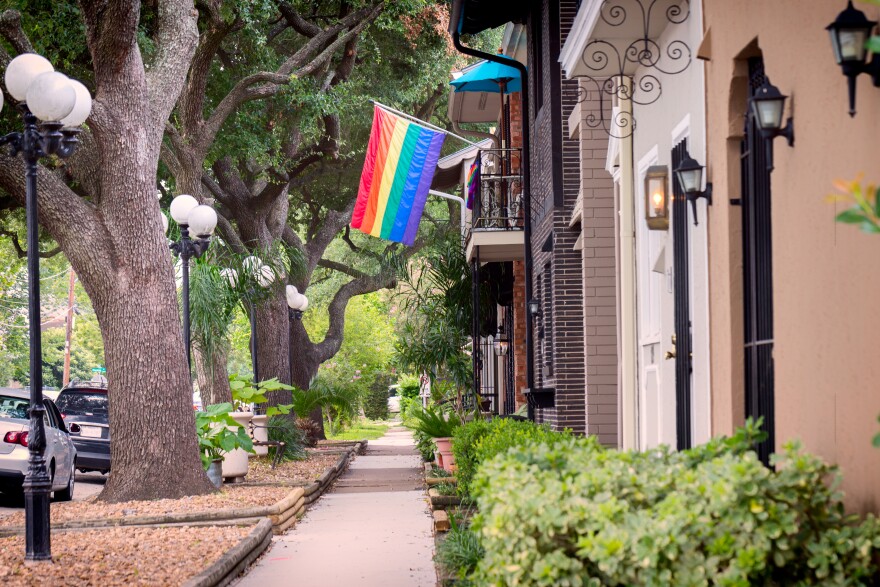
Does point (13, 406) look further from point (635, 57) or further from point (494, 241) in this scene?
point (635, 57)

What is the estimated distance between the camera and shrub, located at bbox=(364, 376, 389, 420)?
208 feet

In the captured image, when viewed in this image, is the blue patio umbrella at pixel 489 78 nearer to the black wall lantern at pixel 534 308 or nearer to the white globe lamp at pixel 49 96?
the black wall lantern at pixel 534 308

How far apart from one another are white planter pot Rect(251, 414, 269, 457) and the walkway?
122 inches

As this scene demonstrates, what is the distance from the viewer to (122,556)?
9.74 meters

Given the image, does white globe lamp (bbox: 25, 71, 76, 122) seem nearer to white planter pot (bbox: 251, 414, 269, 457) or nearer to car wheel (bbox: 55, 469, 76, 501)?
car wheel (bbox: 55, 469, 76, 501)

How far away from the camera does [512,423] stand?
478 inches

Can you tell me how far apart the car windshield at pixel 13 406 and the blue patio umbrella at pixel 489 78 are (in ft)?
27.5

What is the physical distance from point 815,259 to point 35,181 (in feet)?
23.0

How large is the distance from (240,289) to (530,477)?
17.3m

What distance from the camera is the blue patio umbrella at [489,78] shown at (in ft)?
63.3

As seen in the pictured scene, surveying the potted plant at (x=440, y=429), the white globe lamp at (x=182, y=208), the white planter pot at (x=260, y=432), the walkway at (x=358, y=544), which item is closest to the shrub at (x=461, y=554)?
the walkway at (x=358, y=544)

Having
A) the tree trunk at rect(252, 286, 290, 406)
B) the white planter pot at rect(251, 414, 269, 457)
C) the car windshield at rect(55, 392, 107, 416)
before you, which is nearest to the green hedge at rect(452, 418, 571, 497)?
the white planter pot at rect(251, 414, 269, 457)

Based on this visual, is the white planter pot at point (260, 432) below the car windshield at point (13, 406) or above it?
below

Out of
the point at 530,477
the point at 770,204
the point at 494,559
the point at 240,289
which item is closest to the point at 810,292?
the point at 770,204
